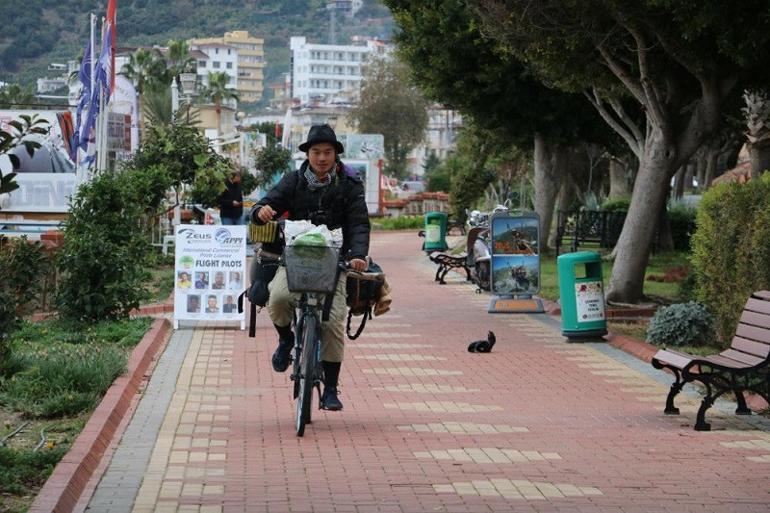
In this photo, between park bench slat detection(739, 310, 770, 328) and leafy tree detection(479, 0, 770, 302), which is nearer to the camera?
park bench slat detection(739, 310, 770, 328)

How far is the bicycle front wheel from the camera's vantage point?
931cm

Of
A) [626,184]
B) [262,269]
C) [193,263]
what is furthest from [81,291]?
[626,184]

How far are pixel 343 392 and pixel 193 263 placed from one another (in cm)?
501

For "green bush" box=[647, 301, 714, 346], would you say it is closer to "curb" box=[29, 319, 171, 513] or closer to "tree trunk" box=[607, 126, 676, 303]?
"tree trunk" box=[607, 126, 676, 303]

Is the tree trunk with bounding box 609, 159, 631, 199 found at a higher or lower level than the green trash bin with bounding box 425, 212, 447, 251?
higher

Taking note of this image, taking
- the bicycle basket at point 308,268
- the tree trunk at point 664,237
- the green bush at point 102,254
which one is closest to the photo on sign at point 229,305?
the green bush at point 102,254

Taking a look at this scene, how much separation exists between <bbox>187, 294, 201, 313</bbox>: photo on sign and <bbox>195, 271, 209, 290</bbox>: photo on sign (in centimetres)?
12

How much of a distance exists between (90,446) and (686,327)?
829 cm

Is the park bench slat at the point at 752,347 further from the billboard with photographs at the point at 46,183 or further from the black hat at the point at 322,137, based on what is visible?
the billboard with photographs at the point at 46,183

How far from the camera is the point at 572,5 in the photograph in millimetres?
16578

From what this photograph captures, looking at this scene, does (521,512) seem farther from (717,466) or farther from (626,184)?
(626,184)

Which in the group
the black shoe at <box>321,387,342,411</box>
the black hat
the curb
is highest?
the black hat

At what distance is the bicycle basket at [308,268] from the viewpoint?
9.20 metres

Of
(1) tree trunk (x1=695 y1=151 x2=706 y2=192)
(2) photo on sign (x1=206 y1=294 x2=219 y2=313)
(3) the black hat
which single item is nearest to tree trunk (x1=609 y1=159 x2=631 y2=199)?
(1) tree trunk (x1=695 y1=151 x2=706 y2=192)
